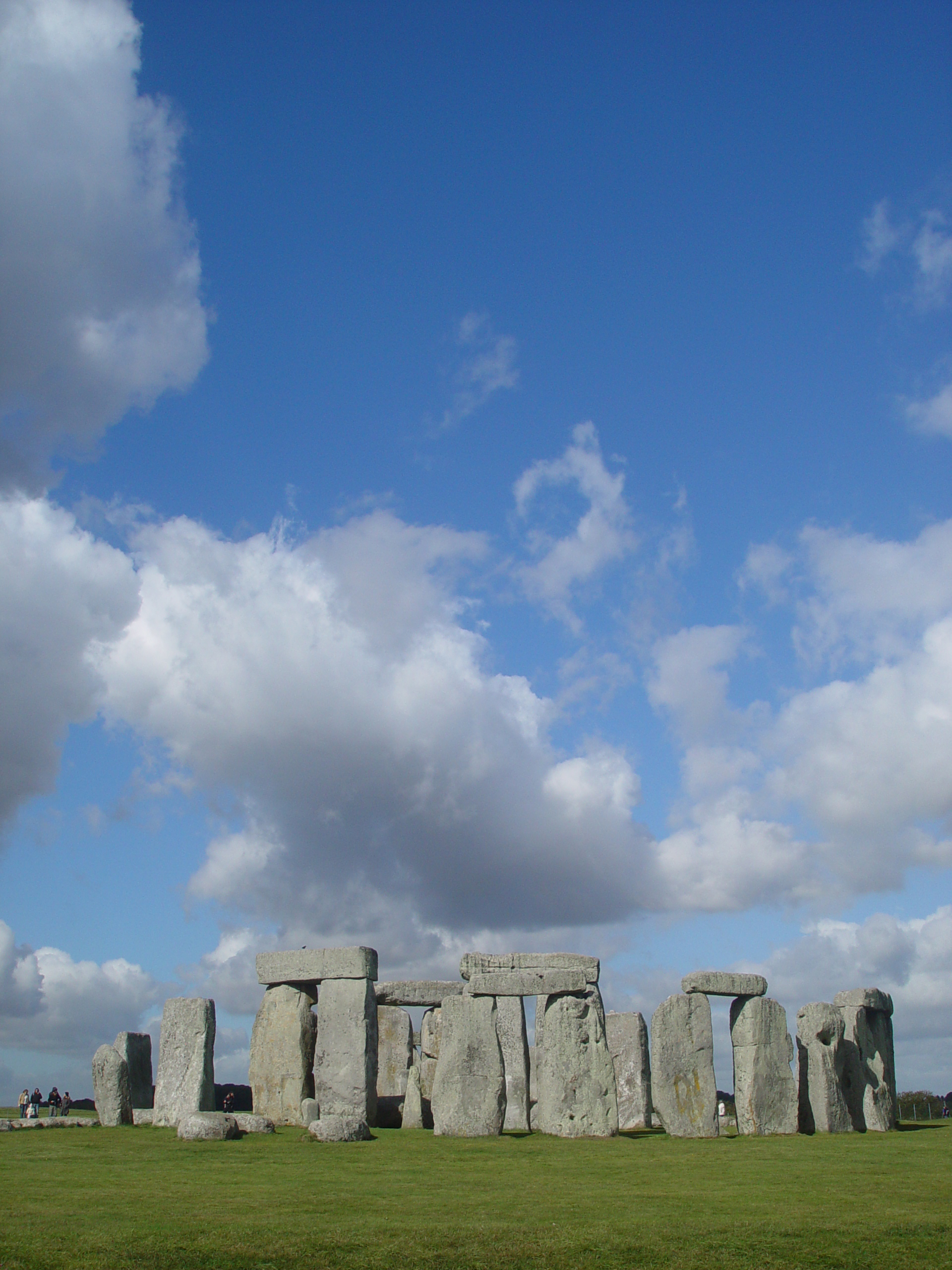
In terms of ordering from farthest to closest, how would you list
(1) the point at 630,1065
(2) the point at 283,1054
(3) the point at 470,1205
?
(1) the point at 630,1065, (2) the point at 283,1054, (3) the point at 470,1205

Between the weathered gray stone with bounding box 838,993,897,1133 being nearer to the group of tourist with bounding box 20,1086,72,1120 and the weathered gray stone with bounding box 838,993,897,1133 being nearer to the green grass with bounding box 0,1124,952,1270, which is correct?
the green grass with bounding box 0,1124,952,1270

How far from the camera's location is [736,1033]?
683 inches

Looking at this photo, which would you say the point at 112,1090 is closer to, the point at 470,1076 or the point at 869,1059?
the point at 470,1076

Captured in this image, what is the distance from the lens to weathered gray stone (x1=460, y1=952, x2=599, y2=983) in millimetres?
17906

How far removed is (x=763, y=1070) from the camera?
1698cm

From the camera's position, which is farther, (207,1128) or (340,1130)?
(340,1130)

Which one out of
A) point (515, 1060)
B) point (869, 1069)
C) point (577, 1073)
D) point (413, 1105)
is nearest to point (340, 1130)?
point (413, 1105)

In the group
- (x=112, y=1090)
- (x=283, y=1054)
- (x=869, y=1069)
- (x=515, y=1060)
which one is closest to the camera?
(x=112, y=1090)

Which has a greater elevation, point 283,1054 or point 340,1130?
point 283,1054

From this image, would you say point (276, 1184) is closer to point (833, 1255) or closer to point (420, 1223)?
point (420, 1223)

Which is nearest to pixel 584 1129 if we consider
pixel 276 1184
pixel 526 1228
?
pixel 276 1184

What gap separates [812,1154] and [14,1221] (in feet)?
32.1

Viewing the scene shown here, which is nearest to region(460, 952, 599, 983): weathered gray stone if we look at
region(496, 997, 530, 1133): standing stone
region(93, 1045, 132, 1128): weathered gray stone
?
region(496, 997, 530, 1133): standing stone

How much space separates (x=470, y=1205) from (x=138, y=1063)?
11.9m
